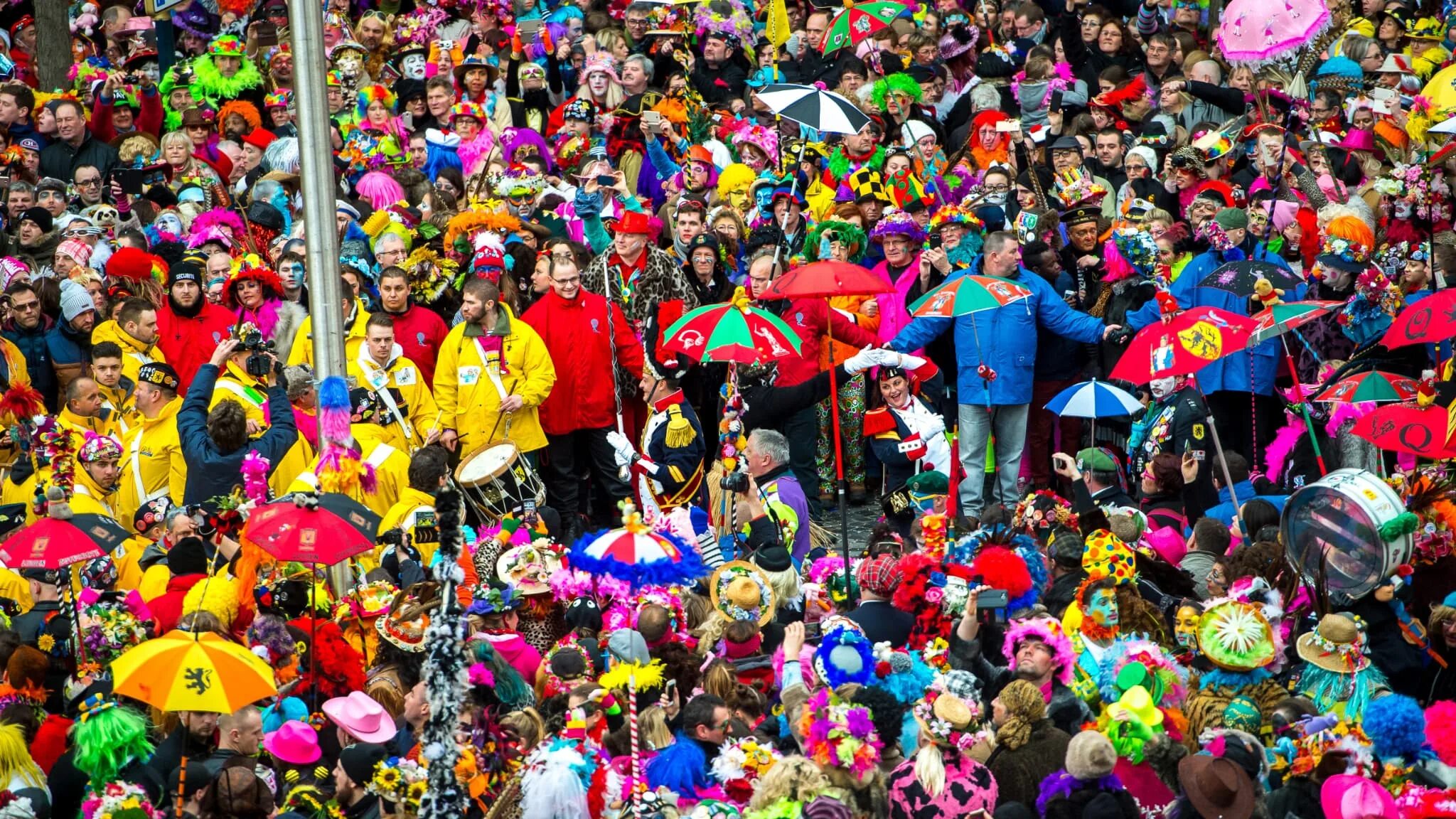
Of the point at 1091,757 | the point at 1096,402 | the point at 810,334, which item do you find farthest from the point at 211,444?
the point at 1091,757

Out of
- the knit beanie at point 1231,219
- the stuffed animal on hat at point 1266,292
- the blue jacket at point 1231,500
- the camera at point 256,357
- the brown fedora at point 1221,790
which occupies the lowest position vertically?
the blue jacket at point 1231,500

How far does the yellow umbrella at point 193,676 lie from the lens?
7.45 m

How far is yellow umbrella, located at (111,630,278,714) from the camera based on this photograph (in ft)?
24.5

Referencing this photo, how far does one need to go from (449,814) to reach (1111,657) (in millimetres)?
3020

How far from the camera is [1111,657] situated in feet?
27.7

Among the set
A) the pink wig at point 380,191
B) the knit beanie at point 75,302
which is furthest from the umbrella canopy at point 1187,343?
the knit beanie at point 75,302

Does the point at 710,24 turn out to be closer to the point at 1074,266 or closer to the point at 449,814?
the point at 1074,266

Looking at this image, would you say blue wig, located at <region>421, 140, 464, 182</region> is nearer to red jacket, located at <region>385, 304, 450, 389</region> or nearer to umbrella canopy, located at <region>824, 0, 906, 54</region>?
red jacket, located at <region>385, 304, 450, 389</region>

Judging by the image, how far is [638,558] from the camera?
9.01 meters

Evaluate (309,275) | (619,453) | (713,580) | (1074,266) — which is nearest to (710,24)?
(1074,266)

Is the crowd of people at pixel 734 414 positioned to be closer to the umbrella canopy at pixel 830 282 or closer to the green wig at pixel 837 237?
the green wig at pixel 837 237

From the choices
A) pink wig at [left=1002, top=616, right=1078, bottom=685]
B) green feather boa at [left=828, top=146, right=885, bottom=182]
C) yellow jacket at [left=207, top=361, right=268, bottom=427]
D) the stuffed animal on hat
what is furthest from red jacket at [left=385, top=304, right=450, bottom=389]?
pink wig at [left=1002, top=616, right=1078, bottom=685]

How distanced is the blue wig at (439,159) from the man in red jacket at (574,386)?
11.5ft

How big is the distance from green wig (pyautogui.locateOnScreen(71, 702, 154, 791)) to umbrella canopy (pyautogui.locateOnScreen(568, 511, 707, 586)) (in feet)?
7.48
